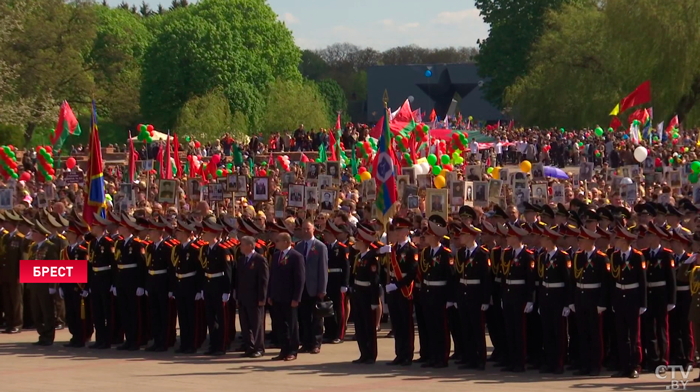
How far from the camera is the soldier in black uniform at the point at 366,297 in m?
15.1

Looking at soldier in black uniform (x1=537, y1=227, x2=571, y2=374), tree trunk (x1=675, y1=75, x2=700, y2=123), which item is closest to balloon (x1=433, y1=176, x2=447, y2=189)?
soldier in black uniform (x1=537, y1=227, x2=571, y2=374)

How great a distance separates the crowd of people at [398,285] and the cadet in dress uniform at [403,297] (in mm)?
18

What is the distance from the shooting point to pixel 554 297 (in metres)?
14.1

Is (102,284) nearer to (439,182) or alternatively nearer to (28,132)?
(439,182)

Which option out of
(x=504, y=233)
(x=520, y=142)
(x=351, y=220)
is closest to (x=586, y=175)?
(x=351, y=220)

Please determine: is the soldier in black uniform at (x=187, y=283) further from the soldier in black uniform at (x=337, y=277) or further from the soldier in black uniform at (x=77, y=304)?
the soldier in black uniform at (x=337, y=277)

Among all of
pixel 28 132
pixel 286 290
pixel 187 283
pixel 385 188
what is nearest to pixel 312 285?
pixel 286 290

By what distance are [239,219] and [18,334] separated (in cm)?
431

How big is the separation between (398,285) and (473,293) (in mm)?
1006

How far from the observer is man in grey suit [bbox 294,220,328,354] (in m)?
16.0

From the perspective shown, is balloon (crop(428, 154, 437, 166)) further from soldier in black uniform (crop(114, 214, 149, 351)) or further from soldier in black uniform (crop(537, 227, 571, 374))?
soldier in black uniform (crop(537, 227, 571, 374))

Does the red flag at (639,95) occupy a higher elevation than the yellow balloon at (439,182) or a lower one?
higher

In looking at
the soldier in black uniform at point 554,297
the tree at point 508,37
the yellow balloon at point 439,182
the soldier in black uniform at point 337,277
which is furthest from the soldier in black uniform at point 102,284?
the tree at point 508,37

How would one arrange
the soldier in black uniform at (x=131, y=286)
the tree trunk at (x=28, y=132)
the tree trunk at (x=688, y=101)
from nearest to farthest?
the soldier in black uniform at (x=131, y=286) → the tree trunk at (x=688, y=101) → the tree trunk at (x=28, y=132)
